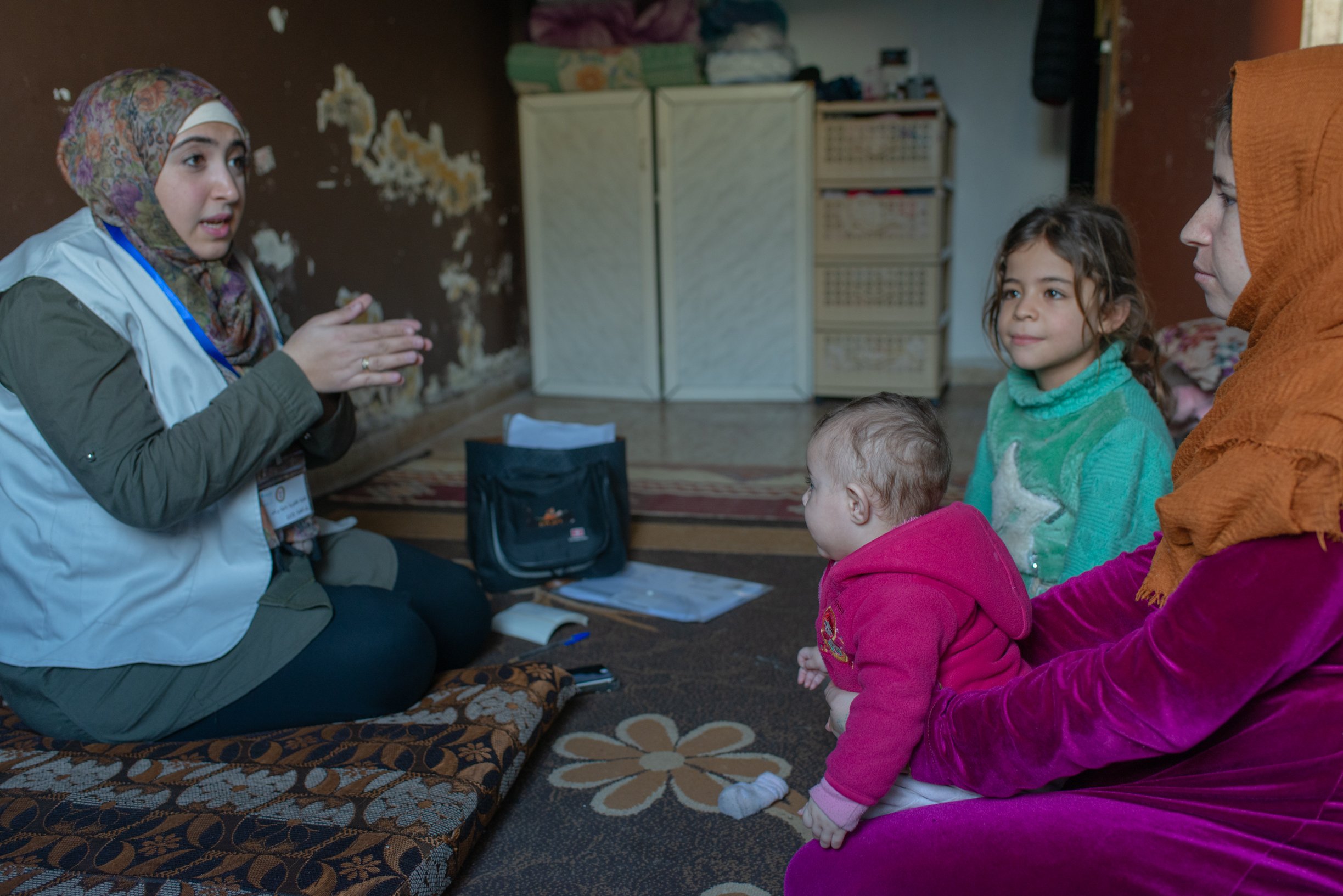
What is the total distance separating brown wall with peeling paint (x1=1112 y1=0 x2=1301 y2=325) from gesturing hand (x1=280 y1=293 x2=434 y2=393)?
1.94 m

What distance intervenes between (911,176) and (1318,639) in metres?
3.83

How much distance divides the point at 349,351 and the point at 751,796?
2.88 feet

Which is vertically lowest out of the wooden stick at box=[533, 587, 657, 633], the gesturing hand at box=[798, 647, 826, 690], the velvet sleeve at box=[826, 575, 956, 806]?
the wooden stick at box=[533, 587, 657, 633]

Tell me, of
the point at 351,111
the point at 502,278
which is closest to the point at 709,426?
the point at 502,278

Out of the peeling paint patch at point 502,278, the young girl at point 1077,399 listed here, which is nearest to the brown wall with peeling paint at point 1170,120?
the young girl at point 1077,399

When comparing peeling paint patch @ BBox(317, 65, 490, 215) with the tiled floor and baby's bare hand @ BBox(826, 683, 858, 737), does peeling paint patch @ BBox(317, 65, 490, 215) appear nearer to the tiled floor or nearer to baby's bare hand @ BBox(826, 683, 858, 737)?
the tiled floor

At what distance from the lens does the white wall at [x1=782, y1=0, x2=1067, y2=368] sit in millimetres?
4789

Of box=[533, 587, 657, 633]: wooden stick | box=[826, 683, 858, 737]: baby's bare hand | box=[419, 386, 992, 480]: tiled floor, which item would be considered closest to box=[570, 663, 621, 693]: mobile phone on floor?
box=[533, 587, 657, 633]: wooden stick

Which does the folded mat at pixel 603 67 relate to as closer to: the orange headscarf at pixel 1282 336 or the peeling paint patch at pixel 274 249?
the peeling paint patch at pixel 274 249

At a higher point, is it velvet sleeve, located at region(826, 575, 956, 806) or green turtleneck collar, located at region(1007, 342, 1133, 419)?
green turtleneck collar, located at region(1007, 342, 1133, 419)

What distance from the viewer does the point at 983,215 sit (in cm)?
498

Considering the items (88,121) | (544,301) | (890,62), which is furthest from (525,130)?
(88,121)

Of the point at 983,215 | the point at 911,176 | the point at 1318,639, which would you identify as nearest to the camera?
the point at 1318,639

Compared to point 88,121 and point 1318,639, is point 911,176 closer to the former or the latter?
point 88,121
